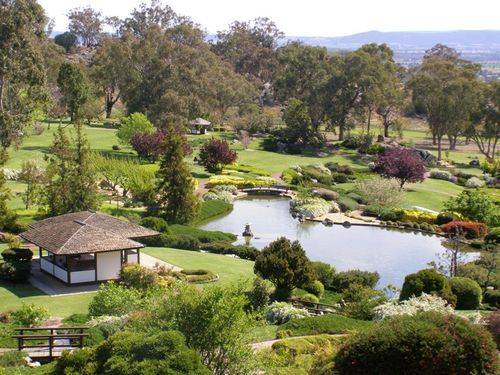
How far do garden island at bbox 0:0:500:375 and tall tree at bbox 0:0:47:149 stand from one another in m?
0.15

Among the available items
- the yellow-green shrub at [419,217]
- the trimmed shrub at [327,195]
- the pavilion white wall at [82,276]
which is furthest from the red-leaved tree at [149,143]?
the pavilion white wall at [82,276]

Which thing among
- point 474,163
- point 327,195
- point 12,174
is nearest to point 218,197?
point 327,195

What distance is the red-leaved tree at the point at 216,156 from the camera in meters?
62.6

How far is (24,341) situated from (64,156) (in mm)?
17668

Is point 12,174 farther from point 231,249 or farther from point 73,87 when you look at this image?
point 73,87

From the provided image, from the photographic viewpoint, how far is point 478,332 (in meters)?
17.4

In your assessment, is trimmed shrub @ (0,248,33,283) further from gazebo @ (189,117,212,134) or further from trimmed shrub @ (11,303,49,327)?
gazebo @ (189,117,212,134)

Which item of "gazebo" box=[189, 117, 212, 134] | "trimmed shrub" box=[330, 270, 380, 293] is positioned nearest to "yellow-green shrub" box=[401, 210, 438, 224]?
"trimmed shrub" box=[330, 270, 380, 293]

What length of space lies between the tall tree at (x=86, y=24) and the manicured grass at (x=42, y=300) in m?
113

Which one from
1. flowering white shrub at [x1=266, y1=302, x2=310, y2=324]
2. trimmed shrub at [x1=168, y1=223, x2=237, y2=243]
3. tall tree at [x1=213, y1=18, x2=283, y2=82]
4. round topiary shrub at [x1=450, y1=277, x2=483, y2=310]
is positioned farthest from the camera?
tall tree at [x1=213, y1=18, x2=283, y2=82]

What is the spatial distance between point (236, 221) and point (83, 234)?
1682cm

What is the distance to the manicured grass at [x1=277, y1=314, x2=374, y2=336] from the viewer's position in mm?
26250

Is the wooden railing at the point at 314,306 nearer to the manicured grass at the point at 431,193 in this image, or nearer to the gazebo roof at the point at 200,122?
the manicured grass at the point at 431,193

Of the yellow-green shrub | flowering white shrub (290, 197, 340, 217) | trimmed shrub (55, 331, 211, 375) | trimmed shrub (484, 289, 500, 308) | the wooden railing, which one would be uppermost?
trimmed shrub (55, 331, 211, 375)
